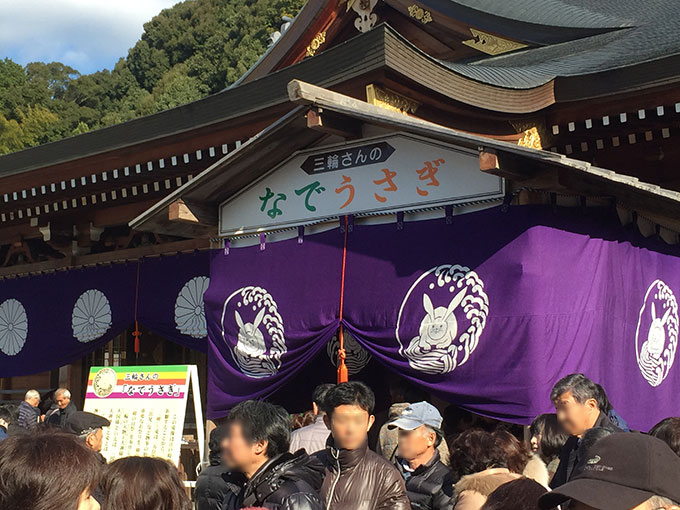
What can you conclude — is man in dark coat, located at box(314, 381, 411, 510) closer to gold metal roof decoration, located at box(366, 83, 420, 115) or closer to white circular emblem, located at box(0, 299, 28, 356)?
gold metal roof decoration, located at box(366, 83, 420, 115)

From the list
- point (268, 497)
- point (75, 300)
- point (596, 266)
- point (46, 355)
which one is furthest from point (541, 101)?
point (46, 355)

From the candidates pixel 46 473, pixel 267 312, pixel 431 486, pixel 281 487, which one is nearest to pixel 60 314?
pixel 267 312

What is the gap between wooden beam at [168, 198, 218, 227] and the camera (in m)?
6.29

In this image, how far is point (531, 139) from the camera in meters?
6.54

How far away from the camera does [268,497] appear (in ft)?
10.1

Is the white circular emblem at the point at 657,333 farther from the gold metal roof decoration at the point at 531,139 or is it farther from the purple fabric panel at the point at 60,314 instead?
the purple fabric panel at the point at 60,314

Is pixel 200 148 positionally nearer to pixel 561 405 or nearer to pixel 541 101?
pixel 541 101

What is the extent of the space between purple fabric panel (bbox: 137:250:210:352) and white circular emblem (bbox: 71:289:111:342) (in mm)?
513

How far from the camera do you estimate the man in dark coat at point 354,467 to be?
3.61 meters

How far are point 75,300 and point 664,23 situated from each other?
7.06 meters

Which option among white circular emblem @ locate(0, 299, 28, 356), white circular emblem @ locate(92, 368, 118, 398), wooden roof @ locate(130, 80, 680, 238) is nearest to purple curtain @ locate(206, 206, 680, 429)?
wooden roof @ locate(130, 80, 680, 238)

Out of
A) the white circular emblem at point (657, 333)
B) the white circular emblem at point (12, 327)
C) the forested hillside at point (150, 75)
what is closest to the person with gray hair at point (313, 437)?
the white circular emblem at point (657, 333)

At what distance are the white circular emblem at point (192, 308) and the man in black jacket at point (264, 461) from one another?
177 inches

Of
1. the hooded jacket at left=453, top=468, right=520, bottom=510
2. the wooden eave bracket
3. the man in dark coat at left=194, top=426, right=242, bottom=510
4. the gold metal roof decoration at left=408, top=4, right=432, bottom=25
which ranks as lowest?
the man in dark coat at left=194, top=426, right=242, bottom=510
